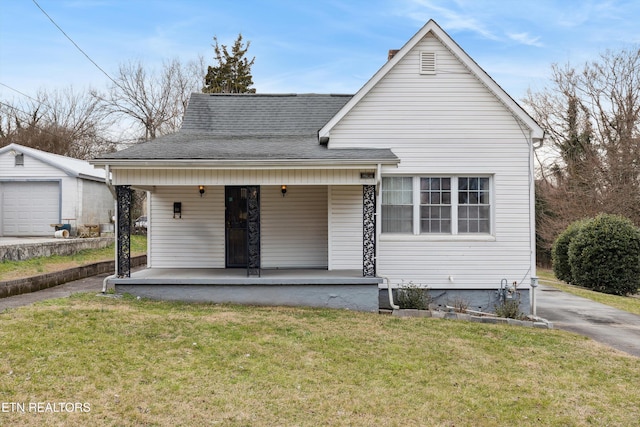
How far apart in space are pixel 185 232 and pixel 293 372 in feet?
23.1

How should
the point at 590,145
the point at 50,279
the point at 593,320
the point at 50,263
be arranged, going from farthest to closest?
1. the point at 590,145
2. the point at 50,263
3. the point at 50,279
4. the point at 593,320

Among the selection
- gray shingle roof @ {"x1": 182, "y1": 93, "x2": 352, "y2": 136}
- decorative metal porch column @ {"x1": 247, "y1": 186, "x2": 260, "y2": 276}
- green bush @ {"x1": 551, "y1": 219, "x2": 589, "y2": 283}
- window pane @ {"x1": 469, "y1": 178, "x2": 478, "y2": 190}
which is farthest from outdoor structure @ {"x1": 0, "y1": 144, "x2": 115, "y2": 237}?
green bush @ {"x1": 551, "y1": 219, "x2": 589, "y2": 283}

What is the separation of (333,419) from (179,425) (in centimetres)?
153

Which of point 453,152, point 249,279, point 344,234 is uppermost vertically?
point 453,152

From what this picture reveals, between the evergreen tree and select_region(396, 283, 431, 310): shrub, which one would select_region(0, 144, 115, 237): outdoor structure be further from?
the evergreen tree

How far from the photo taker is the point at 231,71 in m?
37.4

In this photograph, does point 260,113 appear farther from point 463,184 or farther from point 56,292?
point 56,292

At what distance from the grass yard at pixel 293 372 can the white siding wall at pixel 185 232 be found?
3409 millimetres

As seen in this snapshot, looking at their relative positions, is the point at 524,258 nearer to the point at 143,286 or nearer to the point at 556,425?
the point at 556,425

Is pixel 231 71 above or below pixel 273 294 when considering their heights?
above

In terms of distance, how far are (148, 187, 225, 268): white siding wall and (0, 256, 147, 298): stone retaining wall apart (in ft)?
9.22

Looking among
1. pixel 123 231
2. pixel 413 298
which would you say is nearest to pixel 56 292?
pixel 123 231

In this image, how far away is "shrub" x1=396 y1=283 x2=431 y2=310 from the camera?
1020cm

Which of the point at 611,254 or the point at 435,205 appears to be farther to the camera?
the point at 611,254
